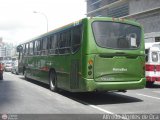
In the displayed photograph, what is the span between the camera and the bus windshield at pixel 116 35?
36.8ft

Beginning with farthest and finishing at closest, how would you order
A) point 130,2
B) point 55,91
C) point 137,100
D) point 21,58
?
1. point 130,2
2. point 21,58
3. point 55,91
4. point 137,100

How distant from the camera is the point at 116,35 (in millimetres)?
11469

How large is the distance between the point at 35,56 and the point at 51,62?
3.99m

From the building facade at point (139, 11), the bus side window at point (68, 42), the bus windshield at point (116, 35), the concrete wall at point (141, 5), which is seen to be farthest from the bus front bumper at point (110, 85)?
the concrete wall at point (141, 5)

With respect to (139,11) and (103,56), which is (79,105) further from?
(139,11)

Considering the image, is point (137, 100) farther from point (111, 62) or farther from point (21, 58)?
point (21, 58)

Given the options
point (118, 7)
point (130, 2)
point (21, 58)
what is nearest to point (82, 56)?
point (21, 58)

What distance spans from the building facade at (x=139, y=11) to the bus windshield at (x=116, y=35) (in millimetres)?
32475

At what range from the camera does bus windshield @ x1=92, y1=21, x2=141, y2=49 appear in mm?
11219

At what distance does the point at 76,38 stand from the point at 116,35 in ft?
5.03

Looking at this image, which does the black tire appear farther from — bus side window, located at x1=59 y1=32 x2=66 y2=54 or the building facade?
the building facade

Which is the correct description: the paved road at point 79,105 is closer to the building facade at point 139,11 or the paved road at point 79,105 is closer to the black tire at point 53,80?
the black tire at point 53,80

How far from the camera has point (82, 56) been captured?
11.2 metres

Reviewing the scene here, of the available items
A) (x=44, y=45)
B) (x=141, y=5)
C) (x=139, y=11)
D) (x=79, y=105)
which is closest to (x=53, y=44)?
(x=44, y=45)
